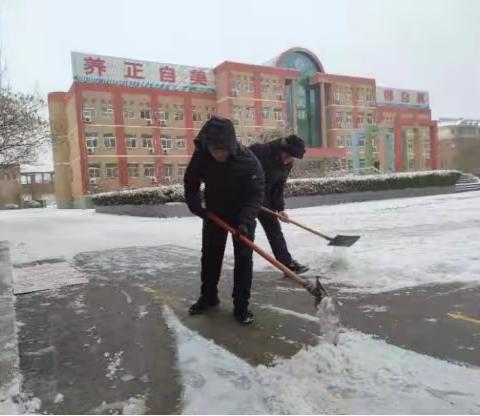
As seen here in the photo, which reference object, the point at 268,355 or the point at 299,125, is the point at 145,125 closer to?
the point at 299,125

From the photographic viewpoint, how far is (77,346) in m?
3.02

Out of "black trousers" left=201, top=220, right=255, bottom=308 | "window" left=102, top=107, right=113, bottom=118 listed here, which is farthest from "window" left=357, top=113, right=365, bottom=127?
"black trousers" left=201, top=220, right=255, bottom=308

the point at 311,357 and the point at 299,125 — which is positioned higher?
the point at 299,125

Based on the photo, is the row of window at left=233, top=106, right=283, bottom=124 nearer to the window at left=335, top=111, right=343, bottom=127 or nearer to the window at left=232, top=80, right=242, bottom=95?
the window at left=232, top=80, right=242, bottom=95

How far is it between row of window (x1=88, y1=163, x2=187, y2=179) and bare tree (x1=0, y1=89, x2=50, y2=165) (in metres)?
19.7

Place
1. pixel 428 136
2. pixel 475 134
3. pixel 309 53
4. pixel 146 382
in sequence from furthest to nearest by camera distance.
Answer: pixel 475 134
pixel 428 136
pixel 309 53
pixel 146 382

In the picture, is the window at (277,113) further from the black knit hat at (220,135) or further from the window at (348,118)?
the black knit hat at (220,135)

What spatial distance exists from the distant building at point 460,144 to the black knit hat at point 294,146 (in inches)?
2214

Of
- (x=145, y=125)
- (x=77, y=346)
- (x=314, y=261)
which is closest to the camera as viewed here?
(x=77, y=346)

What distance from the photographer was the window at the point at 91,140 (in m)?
→ 35.1

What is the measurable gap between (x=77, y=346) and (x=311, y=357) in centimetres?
160

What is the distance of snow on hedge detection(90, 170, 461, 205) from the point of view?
1518cm

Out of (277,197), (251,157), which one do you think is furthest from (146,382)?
(277,197)

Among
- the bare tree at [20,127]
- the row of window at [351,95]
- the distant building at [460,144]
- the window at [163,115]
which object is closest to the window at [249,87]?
the window at [163,115]
